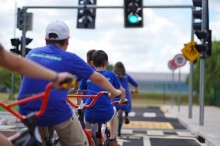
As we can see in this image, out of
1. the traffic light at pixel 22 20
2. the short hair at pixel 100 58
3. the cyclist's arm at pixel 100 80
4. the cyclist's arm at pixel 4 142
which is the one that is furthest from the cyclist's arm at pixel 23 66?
the traffic light at pixel 22 20

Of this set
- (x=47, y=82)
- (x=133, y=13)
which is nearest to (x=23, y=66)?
(x=47, y=82)

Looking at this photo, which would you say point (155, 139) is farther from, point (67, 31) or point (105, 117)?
point (67, 31)

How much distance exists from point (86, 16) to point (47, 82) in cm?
1482

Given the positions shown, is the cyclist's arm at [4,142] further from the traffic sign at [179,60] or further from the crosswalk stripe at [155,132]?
the traffic sign at [179,60]

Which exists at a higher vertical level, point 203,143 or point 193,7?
point 193,7

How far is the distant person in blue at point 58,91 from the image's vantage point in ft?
13.7

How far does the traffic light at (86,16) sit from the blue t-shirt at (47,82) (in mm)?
14129

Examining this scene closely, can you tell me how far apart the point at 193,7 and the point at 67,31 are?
48.5ft

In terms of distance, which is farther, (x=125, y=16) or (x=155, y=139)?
(x=125, y=16)

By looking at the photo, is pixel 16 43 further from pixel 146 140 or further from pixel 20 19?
pixel 146 140

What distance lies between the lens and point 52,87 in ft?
10.9

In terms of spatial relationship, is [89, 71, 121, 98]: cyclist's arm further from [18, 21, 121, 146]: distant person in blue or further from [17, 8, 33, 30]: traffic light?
[17, 8, 33, 30]: traffic light

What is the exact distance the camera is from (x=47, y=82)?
13.4 feet

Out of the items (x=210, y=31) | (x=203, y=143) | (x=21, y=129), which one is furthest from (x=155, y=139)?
(x=21, y=129)
